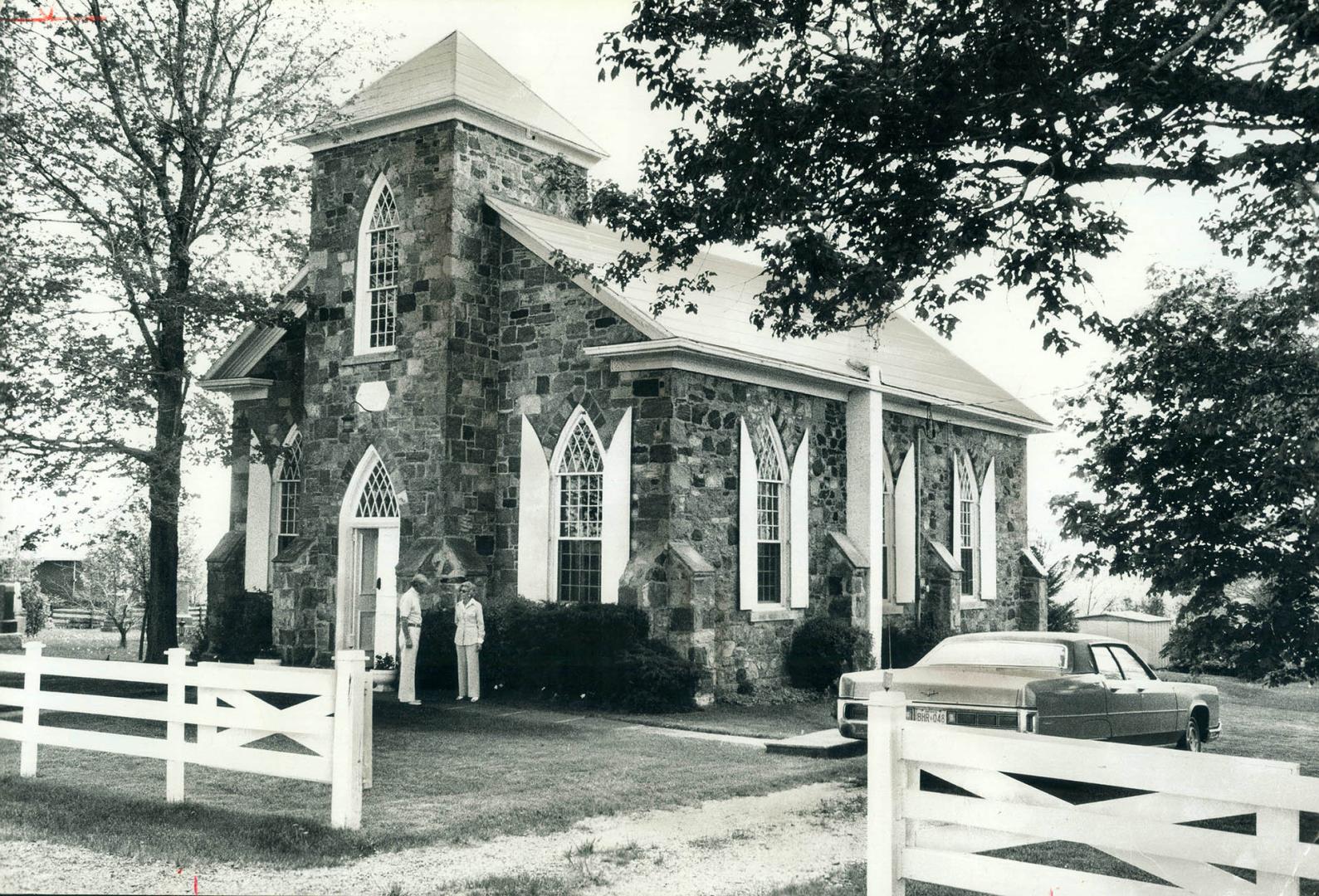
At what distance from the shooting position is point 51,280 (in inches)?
806

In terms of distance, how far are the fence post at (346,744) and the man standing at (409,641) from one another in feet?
28.9

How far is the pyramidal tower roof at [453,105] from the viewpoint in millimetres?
20203

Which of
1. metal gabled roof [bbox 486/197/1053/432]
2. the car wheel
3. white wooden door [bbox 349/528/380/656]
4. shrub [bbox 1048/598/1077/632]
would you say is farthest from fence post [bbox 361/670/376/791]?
shrub [bbox 1048/598/1077/632]

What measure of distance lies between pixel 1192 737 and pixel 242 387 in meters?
17.1

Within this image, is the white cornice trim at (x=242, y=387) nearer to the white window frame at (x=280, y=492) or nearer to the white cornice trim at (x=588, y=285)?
the white window frame at (x=280, y=492)

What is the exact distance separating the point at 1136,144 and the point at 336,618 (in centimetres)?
1469

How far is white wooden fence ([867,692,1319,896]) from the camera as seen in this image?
17.1 feet

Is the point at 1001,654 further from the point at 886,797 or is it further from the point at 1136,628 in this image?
the point at 1136,628

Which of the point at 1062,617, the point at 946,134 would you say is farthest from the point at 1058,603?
the point at 946,134

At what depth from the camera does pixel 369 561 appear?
21.0 metres

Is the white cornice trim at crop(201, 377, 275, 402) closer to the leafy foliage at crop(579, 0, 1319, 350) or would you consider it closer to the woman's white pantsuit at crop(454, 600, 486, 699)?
the woman's white pantsuit at crop(454, 600, 486, 699)

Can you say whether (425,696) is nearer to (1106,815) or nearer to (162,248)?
(162,248)

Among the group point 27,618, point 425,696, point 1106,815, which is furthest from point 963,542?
point 27,618

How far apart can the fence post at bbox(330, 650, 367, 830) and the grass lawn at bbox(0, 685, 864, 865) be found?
0.17 metres
